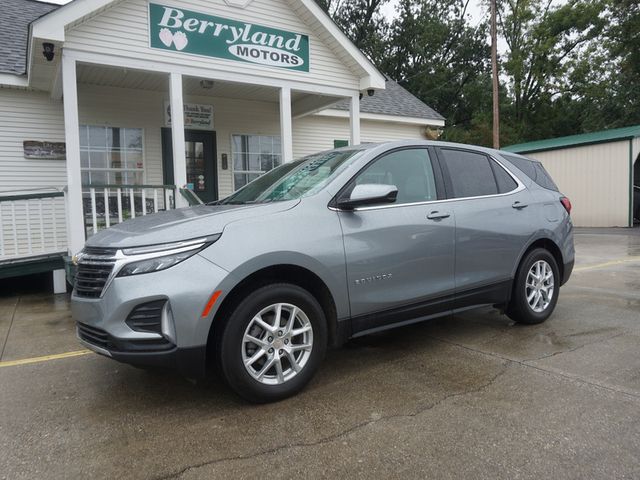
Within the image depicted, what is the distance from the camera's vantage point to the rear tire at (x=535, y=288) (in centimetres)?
456

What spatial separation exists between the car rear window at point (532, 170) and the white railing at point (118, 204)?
4.93m

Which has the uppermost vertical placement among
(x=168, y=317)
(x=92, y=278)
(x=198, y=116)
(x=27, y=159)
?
Answer: (x=198, y=116)

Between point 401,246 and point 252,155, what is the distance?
315 inches

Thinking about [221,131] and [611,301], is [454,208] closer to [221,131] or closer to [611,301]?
[611,301]

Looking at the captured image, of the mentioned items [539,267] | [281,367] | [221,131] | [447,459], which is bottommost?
[447,459]

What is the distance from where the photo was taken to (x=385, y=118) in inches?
501

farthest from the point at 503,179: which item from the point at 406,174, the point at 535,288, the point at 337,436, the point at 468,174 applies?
the point at 337,436

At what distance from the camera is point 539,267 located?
15.5ft

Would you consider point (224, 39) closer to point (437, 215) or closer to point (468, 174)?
point (468, 174)

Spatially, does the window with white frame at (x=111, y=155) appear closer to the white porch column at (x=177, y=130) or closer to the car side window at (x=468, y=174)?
the white porch column at (x=177, y=130)

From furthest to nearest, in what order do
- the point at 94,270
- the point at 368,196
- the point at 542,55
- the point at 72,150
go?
the point at 542,55 < the point at 72,150 < the point at 368,196 < the point at 94,270

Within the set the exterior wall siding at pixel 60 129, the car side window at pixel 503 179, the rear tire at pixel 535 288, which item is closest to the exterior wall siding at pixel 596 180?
the exterior wall siding at pixel 60 129

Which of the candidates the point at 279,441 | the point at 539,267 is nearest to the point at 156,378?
the point at 279,441

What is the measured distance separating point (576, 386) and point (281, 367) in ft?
6.54
